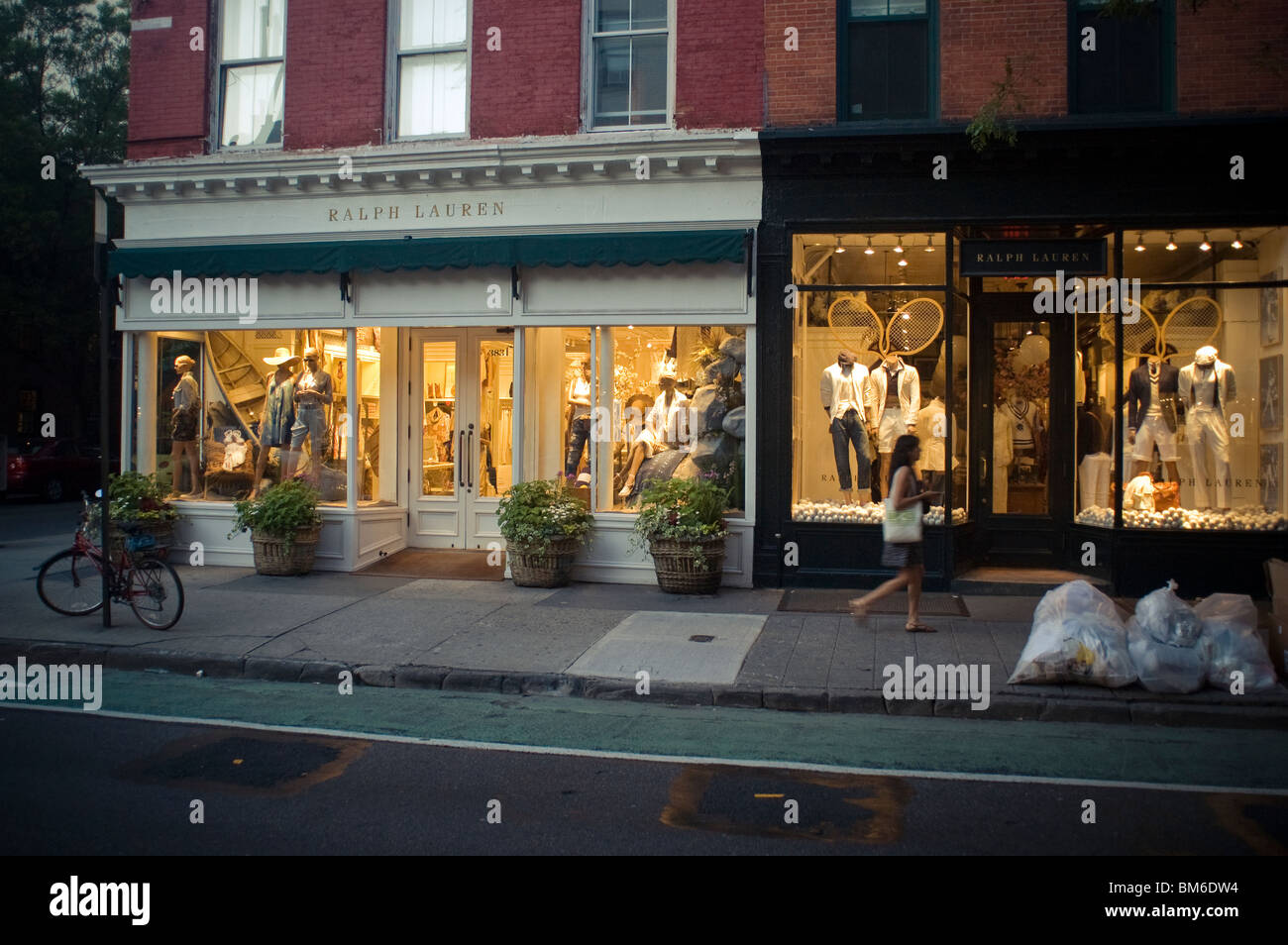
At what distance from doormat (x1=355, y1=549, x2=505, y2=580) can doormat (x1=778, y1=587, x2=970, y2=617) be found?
370 cm

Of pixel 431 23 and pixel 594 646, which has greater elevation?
pixel 431 23

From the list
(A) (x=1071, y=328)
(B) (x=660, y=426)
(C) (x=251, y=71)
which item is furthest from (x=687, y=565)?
(C) (x=251, y=71)

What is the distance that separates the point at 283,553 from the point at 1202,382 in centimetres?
1092

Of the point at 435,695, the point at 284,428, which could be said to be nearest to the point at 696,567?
the point at 435,695

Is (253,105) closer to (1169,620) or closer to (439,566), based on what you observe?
(439,566)

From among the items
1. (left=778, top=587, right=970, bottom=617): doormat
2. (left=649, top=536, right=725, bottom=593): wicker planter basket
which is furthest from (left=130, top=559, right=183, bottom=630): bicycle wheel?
(left=778, top=587, right=970, bottom=617): doormat

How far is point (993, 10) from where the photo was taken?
39.1 ft

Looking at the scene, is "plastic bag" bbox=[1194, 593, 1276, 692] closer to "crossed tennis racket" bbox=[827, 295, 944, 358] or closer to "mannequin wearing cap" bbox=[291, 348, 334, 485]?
"crossed tennis racket" bbox=[827, 295, 944, 358]

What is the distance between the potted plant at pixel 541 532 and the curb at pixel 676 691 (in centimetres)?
372

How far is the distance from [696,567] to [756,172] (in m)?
4.66

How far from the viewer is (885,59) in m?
12.3

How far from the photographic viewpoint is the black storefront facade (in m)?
11.6

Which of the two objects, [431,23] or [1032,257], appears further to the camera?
[431,23]

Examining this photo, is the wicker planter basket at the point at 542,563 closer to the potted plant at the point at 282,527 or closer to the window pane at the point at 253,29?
the potted plant at the point at 282,527
